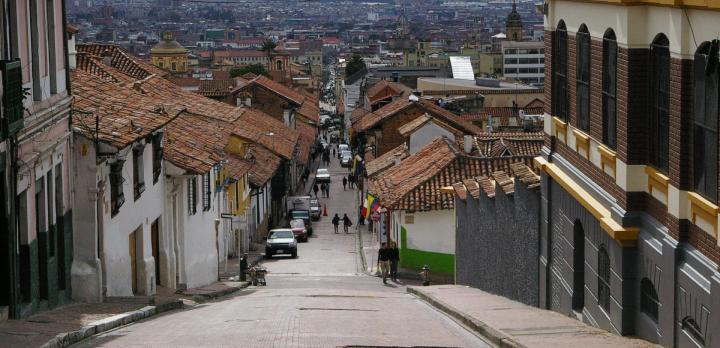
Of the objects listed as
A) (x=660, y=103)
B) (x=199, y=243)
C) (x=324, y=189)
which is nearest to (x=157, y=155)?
(x=199, y=243)

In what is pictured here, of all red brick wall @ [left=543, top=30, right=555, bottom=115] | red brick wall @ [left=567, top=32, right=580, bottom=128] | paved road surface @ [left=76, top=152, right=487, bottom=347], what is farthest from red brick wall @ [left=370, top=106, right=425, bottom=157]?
red brick wall @ [left=567, top=32, right=580, bottom=128]

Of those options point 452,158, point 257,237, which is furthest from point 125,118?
point 257,237

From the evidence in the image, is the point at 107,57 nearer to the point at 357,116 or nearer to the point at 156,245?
the point at 156,245

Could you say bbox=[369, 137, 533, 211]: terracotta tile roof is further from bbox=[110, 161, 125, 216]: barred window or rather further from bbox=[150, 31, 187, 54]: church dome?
bbox=[150, 31, 187, 54]: church dome

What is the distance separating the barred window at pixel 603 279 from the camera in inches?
712

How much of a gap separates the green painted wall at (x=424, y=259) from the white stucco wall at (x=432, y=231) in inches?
4.8

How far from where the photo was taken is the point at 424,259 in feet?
134

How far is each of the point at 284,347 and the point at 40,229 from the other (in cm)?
623

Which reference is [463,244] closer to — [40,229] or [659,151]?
[40,229]

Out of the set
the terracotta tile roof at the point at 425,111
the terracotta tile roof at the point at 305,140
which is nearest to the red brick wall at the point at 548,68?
the terracotta tile roof at the point at 425,111

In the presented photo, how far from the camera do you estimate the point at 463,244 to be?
32906 millimetres

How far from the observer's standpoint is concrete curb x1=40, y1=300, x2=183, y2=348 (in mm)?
16172

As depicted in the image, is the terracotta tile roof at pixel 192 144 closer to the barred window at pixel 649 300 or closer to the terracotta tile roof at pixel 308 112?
the barred window at pixel 649 300

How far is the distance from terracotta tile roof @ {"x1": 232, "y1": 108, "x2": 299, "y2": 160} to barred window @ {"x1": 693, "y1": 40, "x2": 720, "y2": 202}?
44.7 metres
